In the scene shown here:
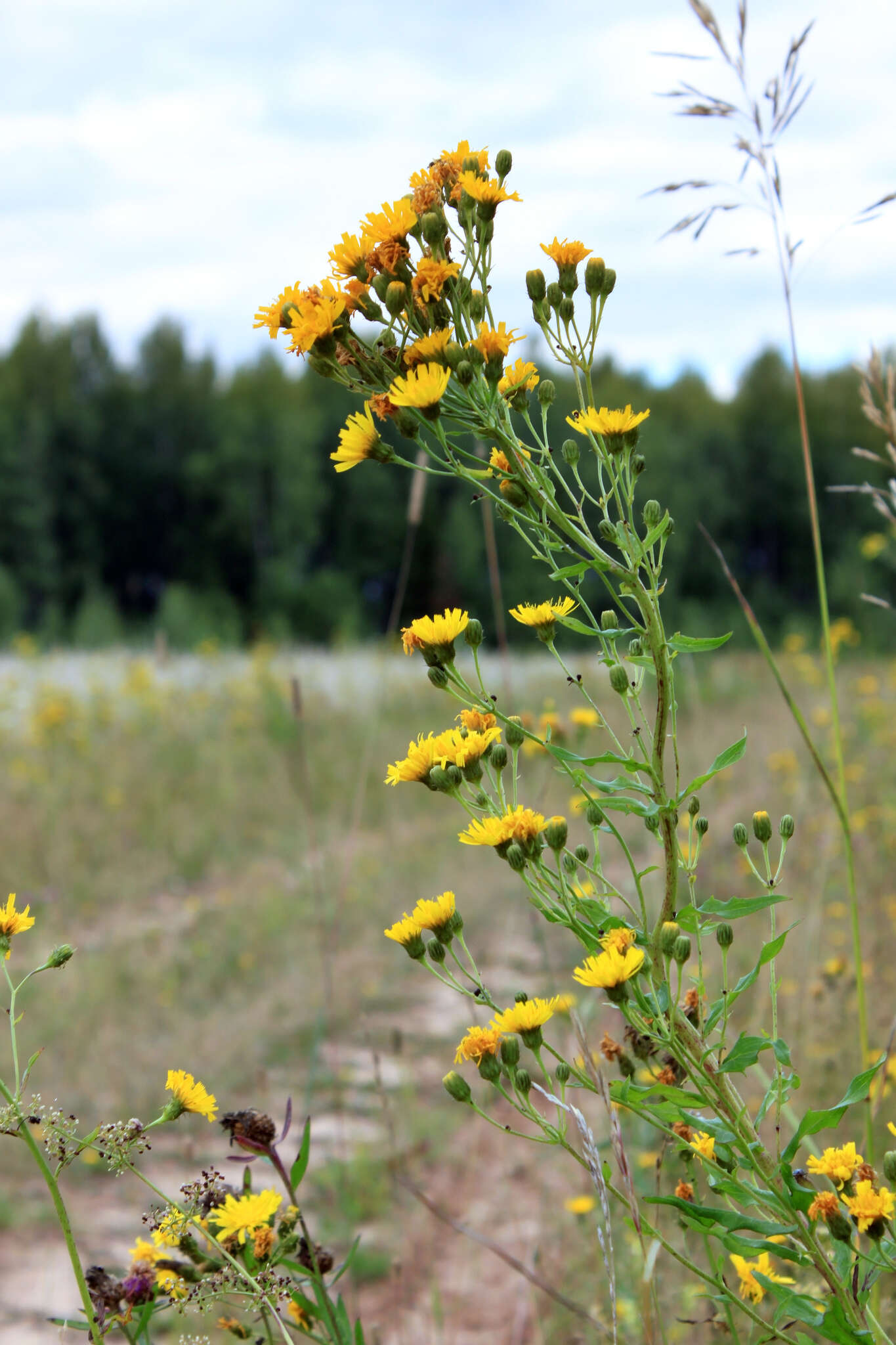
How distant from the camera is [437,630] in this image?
1.08 metres

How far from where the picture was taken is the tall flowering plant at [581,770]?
2.96 feet

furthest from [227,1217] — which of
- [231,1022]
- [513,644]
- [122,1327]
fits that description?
[513,644]

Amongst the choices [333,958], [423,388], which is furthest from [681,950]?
[333,958]

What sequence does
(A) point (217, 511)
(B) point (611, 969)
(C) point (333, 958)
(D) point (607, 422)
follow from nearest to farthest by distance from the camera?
(B) point (611, 969) → (D) point (607, 422) → (C) point (333, 958) → (A) point (217, 511)

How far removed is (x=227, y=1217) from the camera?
0.88m

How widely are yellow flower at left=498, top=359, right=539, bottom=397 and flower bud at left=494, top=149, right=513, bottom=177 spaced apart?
0.75ft

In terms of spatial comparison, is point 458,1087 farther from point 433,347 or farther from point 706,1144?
point 433,347

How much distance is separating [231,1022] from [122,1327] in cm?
300

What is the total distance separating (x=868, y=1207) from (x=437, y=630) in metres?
0.67

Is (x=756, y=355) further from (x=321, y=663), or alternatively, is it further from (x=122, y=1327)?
(x=122, y=1327)

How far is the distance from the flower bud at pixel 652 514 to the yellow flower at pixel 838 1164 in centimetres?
61

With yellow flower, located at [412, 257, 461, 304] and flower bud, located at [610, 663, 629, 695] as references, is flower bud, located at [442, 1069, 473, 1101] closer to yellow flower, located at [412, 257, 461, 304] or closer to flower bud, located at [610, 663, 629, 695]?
flower bud, located at [610, 663, 629, 695]

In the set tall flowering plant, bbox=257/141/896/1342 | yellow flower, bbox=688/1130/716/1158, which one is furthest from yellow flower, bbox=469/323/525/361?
yellow flower, bbox=688/1130/716/1158

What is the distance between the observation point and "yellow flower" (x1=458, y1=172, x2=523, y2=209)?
3.40ft
